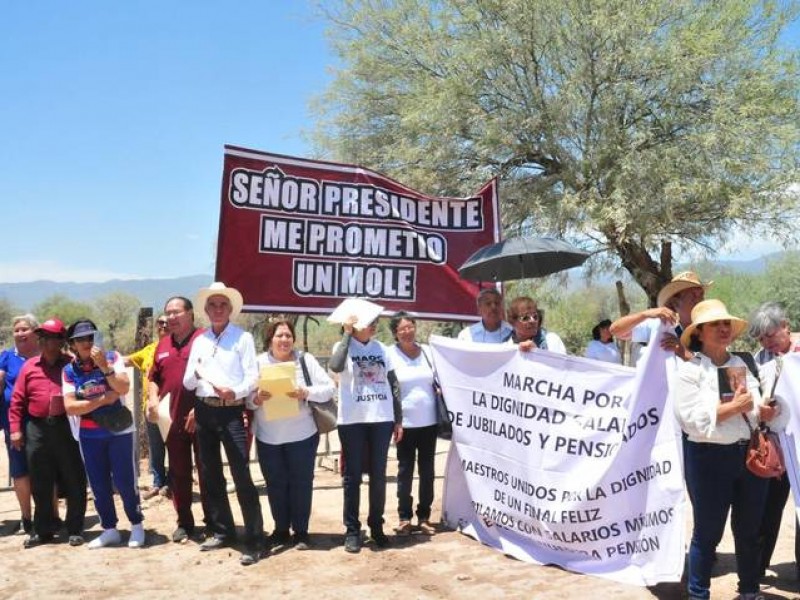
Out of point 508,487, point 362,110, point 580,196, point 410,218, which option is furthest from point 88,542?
point 362,110

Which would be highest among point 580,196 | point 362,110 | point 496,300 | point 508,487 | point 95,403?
point 362,110

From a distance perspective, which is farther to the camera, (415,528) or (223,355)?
(415,528)

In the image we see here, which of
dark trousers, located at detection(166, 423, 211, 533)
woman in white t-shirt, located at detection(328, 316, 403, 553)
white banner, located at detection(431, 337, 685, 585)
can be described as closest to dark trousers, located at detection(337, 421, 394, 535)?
woman in white t-shirt, located at detection(328, 316, 403, 553)

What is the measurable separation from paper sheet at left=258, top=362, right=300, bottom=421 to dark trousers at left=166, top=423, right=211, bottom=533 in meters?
0.80

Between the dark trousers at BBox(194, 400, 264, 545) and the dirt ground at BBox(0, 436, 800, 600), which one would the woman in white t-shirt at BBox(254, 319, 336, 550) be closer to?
the dark trousers at BBox(194, 400, 264, 545)

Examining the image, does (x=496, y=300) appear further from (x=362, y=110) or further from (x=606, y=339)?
(x=362, y=110)

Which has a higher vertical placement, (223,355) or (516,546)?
(223,355)

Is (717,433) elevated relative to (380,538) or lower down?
elevated

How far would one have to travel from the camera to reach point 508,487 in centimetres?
583

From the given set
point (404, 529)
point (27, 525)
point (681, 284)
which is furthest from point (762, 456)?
point (27, 525)

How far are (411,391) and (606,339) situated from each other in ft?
10.2

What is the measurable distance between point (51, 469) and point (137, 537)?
3.06ft

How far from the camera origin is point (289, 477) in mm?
6016

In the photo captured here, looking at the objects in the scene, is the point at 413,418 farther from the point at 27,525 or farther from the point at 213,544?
the point at 27,525
